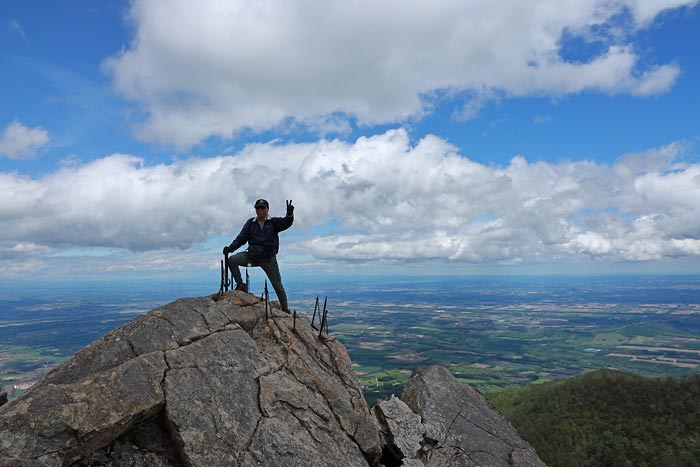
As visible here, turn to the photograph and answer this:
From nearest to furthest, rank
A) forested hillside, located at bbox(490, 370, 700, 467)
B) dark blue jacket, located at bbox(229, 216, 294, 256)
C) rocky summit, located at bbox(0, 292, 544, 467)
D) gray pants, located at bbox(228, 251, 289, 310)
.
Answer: rocky summit, located at bbox(0, 292, 544, 467) → dark blue jacket, located at bbox(229, 216, 294, 256) → gray pants, located at bbox(228, 251, 289, 310) → forested hillside, located at bbox(490, 370, 700, 467)

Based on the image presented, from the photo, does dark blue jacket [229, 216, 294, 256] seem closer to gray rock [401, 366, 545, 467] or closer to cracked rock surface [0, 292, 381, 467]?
cracked rock surface [0, 292, 381, 467]

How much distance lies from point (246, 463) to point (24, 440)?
513 centimetres

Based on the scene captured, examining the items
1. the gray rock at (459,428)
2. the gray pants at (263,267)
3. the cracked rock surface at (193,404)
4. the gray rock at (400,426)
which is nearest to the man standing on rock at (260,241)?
the gray pants at (263,267)

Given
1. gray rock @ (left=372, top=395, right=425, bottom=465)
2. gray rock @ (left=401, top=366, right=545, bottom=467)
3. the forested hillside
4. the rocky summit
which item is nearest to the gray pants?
the rocky summit

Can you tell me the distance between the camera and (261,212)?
17.0 m

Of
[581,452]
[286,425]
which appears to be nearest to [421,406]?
[286,425]

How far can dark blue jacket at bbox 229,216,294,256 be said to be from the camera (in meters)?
17.1

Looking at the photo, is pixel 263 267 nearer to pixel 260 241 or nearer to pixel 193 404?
pixel 260 241

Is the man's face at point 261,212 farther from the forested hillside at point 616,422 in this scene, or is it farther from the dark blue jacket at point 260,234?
the forested hillside at point 616,422

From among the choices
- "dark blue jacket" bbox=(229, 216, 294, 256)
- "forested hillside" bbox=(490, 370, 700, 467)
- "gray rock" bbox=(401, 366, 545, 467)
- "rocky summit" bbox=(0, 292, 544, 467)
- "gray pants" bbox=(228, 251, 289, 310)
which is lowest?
"forested hillside" bbox=(490, 370, 700, 467)

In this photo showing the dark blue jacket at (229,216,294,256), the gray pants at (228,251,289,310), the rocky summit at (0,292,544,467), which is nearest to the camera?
the rocky summit at (0,292,544,467)

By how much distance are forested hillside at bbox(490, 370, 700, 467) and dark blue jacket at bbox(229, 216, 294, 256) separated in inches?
2322

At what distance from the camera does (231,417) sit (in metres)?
11.7

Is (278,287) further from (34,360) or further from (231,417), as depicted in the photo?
(34,360)
